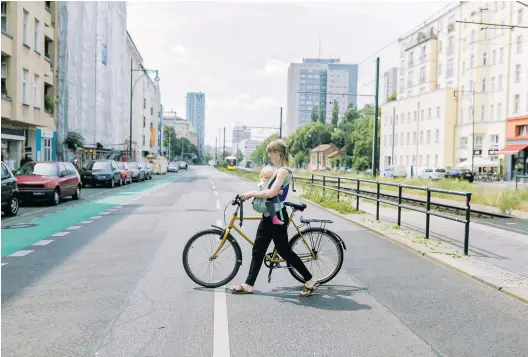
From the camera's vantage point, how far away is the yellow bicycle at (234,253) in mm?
6355

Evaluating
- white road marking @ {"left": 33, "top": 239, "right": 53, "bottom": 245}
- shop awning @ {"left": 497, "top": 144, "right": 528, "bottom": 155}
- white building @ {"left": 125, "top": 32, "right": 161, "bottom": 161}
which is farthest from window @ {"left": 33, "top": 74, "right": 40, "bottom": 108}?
shop awning @ {"left": 497, "top": 144, "right": 528, "bottom": 155}

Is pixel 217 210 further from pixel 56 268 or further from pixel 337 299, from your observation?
pixel 337 299

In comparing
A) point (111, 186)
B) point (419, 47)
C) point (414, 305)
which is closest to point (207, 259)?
point (414, 305)

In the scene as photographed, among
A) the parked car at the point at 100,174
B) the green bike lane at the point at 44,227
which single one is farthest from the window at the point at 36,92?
the green bike lane at the point at 44,227

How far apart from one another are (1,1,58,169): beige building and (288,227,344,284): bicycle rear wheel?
76.3ft

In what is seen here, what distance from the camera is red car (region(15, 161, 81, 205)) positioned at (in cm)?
1814

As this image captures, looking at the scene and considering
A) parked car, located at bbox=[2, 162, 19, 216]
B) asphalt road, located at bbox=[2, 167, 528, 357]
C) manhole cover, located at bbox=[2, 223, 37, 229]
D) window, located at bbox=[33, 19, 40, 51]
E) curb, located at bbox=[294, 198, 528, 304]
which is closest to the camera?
asphalt road, located at bbox=[2, 167, 528, 357]

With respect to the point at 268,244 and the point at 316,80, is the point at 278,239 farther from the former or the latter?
the point at 316,80

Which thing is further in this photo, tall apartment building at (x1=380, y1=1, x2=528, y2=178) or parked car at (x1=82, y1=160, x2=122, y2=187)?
tall apartment building at (x1=380, y1=1, x2=528, y2=178)

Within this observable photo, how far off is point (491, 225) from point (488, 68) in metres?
49.5

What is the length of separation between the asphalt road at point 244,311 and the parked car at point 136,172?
105 ft

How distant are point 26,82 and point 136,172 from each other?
13076mm

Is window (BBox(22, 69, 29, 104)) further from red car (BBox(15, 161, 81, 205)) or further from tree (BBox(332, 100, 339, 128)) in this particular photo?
tree (BBox(332, 100, 339, 128))

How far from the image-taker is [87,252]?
8.86 metres
